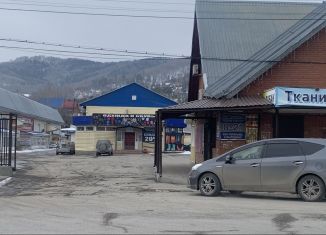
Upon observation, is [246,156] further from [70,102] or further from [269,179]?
[70,102]

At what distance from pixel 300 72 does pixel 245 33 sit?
27.4 feet

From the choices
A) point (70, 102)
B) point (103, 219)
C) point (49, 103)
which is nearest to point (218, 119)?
point (103, 219)

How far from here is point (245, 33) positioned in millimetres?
33281

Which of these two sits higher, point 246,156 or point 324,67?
point 324,67

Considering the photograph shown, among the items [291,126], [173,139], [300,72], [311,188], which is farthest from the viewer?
[173,139]

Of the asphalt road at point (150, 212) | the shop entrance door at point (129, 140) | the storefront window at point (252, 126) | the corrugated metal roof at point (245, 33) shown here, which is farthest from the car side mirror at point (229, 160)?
the shop entrance door at point (129, 140)

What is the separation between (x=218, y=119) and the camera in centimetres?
2648

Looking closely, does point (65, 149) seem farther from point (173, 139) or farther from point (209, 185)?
point (209, 185)

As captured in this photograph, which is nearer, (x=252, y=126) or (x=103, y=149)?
(x=252, y=126)

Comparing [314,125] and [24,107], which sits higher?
[24,107]

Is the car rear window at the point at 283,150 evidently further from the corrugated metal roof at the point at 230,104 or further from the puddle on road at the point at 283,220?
the corrugated metal roof at the point at 230,104

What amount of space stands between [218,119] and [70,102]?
118 m

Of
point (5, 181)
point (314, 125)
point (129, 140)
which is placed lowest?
point (5, 181)

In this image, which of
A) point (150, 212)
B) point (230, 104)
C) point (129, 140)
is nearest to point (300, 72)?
point (230, 104)
